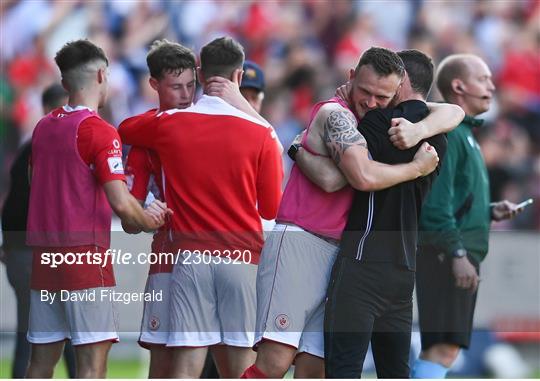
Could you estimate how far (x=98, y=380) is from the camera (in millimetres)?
5750

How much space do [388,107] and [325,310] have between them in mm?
994

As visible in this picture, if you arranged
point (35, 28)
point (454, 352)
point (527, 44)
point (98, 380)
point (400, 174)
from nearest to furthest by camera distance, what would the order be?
point (400, 174), point (98, 380), point (454, 352), point (35, 28), point (527, 44)

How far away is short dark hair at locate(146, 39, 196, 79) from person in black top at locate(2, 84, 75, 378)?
124cm

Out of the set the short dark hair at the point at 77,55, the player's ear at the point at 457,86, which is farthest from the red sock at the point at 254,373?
the player's ear at the point at 457,86

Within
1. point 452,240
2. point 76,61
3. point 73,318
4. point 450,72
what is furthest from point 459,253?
point 76,61

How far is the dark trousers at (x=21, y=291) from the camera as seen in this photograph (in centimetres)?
723

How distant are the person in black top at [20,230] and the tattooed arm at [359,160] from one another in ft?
8.23

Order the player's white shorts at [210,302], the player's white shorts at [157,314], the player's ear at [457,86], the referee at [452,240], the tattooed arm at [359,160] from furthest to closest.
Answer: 1. the player's ear at [457,86]
2. the referee at [452,240]
3. the player's white shorts at [157,314]
4. the player's white shorts at [210,302]
5. the tattooed arm at [359,160]

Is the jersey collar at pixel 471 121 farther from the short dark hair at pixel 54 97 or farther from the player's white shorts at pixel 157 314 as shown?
the short dark hair at pixel 54 97

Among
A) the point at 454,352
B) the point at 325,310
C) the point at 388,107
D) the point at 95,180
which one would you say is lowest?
the point at 454,352

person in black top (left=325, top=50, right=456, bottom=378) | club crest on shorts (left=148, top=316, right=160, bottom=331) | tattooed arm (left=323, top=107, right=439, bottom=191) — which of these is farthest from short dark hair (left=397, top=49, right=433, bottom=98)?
club crest on shorts (left=148, top=316, right=160, bottom=331)

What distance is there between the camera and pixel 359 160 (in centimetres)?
524

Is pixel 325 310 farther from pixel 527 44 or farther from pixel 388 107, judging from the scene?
pixel 527 44

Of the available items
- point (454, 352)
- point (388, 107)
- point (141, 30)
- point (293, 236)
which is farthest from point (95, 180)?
point (141, 30)
